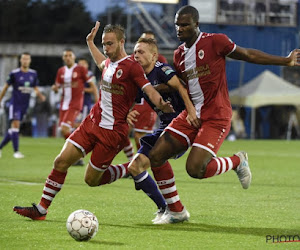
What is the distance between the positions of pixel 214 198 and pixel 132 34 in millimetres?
26995

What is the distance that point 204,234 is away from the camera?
22.9 ft

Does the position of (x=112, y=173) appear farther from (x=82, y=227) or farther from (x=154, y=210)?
(x=82, y=227)

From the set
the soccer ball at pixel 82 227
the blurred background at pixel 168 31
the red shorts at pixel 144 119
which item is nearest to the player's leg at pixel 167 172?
the soccer ball at pixel 82 227

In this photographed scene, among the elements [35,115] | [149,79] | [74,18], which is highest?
[149,79]

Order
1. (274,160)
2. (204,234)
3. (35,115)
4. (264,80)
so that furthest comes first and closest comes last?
(264,80)
(35,115)
(274,160)
(204,234)

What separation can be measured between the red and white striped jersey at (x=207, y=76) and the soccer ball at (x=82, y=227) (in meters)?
1.72

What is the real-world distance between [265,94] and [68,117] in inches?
652

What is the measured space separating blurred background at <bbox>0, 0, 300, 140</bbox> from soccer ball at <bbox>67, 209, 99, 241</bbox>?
83.8 feet

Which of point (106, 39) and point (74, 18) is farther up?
point (106, 39)

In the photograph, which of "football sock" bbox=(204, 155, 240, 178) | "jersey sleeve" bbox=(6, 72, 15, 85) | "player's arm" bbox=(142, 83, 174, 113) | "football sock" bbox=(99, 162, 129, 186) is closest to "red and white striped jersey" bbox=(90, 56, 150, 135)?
"player's arm" bbox=(142, 83, 174, 113)

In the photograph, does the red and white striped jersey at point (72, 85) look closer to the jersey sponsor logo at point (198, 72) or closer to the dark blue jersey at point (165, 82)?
the dark blue jersey at point (165, 82)

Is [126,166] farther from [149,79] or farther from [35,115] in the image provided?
[35,115]

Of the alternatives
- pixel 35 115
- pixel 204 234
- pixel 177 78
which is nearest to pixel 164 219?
pixel 204 234

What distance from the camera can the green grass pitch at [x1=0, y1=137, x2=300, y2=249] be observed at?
6.53 m
